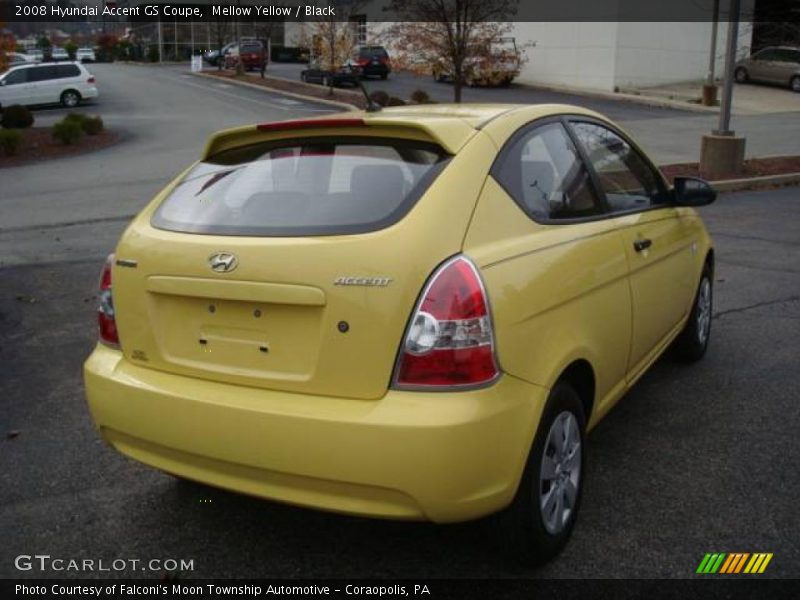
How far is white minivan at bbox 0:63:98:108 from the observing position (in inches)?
1335

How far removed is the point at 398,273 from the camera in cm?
283

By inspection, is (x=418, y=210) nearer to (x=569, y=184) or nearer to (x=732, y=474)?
(x=569, y=184)

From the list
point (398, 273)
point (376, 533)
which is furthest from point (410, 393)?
point (376, 533)

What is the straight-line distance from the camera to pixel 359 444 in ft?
9.11

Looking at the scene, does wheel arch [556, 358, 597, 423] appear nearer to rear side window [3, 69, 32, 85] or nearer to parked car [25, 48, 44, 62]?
rear side window [3, 69, 32, 85]

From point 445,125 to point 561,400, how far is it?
1.13 meters

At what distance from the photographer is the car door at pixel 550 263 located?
9.87ft

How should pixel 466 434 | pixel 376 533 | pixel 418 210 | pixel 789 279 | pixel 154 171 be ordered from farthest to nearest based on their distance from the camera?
1. pixel 154 171
2. pixel 789 279
3. pixel 376 533
4. pixel 418 210
5. pixel 466 434

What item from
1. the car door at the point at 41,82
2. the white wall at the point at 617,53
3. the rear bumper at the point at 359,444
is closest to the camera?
the rear bumper at the point at 359,444

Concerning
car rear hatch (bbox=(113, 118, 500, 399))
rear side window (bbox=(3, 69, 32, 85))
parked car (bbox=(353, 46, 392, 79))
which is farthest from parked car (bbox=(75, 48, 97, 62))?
car rear hatch (bbox=(113, 118, 500, 399))

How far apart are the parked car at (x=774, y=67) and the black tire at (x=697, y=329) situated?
35586 millimetres

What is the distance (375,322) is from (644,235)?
1.94 m

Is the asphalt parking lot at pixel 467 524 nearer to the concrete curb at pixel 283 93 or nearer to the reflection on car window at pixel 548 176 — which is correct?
the reflection on car window at pixel 548 176

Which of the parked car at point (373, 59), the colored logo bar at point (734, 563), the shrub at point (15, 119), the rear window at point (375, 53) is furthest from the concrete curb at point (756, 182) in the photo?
the rear window at point (375, 53)
